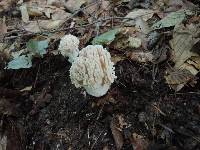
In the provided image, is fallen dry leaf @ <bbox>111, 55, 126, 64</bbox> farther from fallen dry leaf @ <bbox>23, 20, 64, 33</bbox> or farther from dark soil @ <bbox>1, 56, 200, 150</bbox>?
fallen dry leaf @ <bbox>23, 20, 64, 33</bbox>

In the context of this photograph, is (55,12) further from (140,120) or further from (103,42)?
(140,120)

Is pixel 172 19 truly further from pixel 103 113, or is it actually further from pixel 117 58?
pixel 103 113

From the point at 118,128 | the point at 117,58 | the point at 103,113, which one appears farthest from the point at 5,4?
the point at 118,128

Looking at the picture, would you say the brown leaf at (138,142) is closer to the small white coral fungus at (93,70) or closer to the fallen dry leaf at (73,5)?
the small white coral fungus at (93,70)

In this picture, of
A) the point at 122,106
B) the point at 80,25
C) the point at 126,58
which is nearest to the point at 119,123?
the point at 122,106

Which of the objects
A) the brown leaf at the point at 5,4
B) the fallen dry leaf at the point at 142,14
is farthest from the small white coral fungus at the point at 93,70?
the brown leaf at the point at 5,4

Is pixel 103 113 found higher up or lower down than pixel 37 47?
lower down
